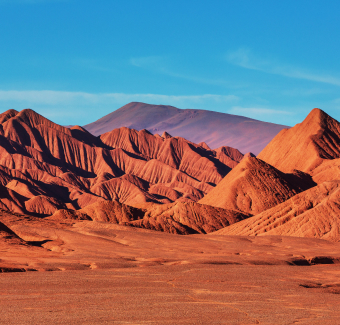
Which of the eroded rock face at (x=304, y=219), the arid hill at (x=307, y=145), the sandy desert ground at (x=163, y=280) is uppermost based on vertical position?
the arid hill at (x=307, y=145)

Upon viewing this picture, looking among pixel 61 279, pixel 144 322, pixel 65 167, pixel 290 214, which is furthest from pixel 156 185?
pixel 144 322

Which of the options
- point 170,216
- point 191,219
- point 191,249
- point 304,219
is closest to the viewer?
point 191,249

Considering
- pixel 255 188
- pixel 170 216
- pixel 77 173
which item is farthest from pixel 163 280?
pixel 77 173

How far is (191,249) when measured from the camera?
50.6m

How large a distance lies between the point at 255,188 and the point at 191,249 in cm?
4160

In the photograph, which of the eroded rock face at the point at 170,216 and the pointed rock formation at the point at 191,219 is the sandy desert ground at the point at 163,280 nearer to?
the pointed rock formation at the point at 191,219

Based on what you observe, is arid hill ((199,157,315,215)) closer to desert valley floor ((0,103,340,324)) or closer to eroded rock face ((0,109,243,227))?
desert valley floor ((0,103,340,324))

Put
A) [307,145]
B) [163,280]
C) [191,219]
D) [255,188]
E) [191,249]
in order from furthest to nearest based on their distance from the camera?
[307,145] < [255,188] < [191,219] < [191,249] < [163,280]

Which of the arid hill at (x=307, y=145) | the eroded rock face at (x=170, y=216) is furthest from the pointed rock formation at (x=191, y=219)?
the arid hill at (x=307, y=145)

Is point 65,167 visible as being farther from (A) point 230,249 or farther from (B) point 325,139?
(A) point 230,249

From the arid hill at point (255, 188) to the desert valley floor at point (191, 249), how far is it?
0.23 metres

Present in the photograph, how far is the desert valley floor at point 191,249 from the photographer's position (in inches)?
795

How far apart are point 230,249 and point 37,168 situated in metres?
118

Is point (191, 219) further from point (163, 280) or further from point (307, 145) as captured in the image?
point (163, 280)
